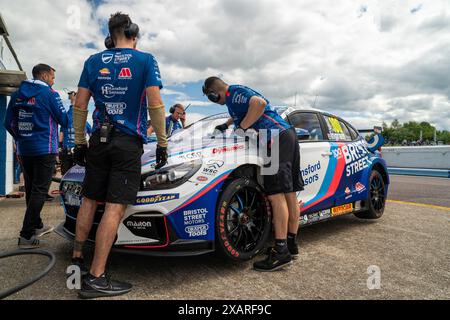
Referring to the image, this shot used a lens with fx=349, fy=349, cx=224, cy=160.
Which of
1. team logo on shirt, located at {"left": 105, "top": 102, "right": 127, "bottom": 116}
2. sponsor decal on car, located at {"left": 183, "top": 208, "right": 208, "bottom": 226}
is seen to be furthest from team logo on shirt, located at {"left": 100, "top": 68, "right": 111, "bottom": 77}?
sponsor decal on car, located at {"left": 183, "top": 208, "right": 208, "bottom": 226}

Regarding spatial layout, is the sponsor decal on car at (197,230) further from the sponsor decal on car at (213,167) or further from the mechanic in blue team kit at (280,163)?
the mechanic in blue team kit at (280,163)

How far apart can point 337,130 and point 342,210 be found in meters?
0.99

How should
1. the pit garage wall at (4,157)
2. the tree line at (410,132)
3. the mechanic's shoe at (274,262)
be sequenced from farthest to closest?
the tree line at (410,132) → the pit garage wall at (4,157) → the mechanic's shoe at (274,262)

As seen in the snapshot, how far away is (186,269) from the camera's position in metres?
2.78

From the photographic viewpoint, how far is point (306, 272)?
2777 mm

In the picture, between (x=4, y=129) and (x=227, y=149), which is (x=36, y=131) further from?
(x=4, y=129)

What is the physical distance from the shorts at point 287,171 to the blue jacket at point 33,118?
2.31 metres

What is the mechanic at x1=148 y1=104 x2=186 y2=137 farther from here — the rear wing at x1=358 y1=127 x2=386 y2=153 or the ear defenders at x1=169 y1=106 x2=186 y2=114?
the rear wing at x1=358 y1=127 x2=386 y2=153

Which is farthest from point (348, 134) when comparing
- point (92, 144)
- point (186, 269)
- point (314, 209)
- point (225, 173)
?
point (92, 144)

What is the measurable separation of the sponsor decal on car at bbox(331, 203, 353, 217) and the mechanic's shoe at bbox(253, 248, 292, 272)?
1208 mm

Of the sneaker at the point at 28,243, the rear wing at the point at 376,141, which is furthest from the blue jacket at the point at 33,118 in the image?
the rear wing at the point at 376,141

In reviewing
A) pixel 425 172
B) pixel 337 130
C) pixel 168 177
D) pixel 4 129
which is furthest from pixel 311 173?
pixel 425 172

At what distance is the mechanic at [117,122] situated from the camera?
2.40 meters
